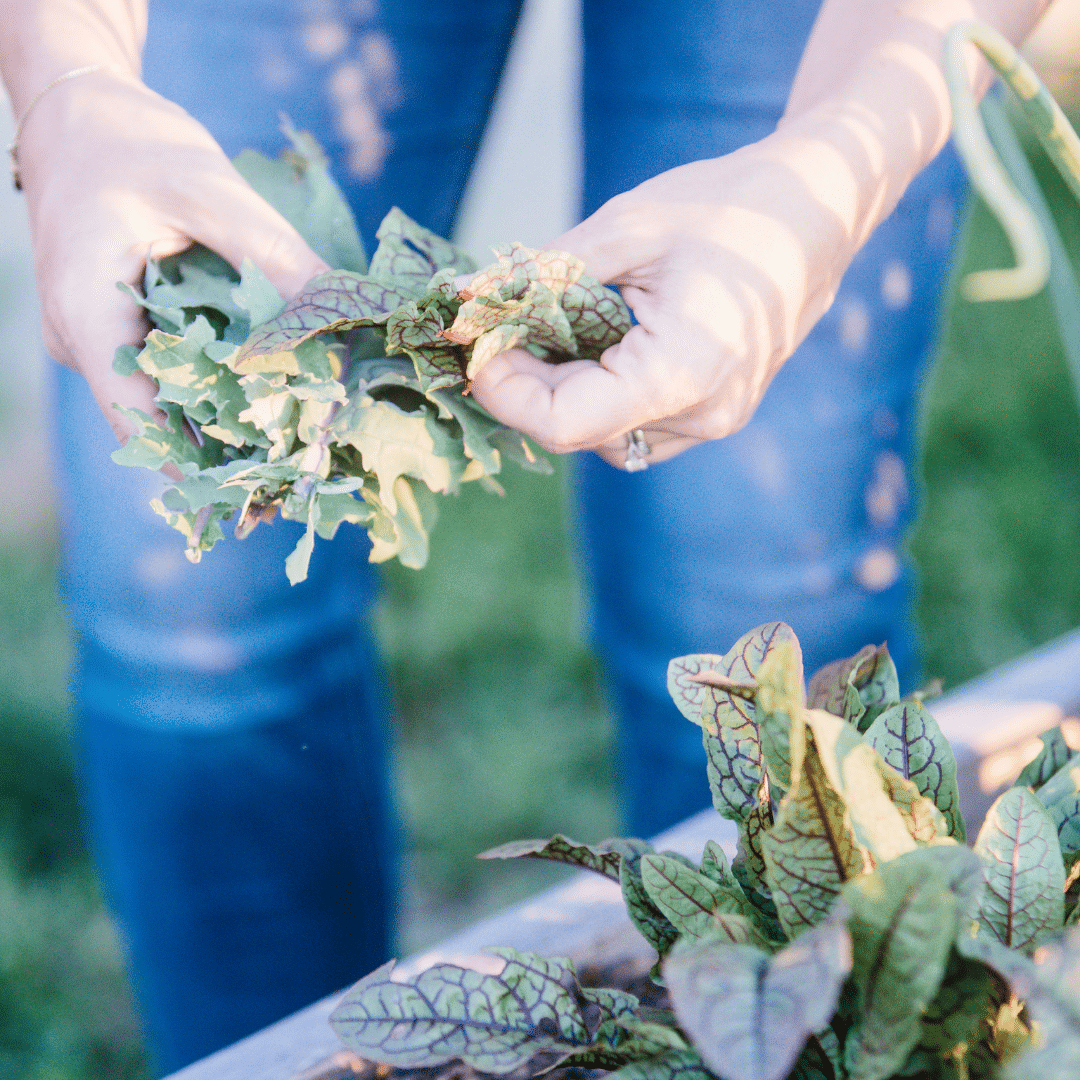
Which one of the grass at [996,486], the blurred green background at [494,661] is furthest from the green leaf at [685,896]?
the grass at [996,486]

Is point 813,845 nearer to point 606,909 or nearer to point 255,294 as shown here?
point 606,909

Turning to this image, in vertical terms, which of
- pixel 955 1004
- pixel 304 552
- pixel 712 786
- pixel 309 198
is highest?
pixel 309 198

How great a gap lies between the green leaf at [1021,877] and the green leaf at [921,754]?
32mm

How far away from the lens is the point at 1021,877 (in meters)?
0.40

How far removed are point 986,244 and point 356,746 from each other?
1956mm

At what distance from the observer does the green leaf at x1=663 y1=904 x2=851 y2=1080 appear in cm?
28

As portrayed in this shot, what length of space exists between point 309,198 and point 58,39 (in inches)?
6.6

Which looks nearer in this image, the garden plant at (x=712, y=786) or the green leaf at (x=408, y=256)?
the garden plant at (x=712, y=786)

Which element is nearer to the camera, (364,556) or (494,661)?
(364,556)

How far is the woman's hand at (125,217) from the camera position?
55 centimetres

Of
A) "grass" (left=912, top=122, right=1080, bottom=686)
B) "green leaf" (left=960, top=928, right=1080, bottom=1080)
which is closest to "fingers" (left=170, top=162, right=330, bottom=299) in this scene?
"green leaf" (left=960, top=928, right=1080, bottom=1080)

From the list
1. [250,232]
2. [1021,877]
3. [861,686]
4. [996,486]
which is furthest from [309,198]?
[996,486]

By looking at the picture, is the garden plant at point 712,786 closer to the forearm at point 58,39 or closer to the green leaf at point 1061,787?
the green leaf at point 1061,787

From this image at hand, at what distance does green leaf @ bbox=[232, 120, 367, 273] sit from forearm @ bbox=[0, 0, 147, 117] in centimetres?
9
